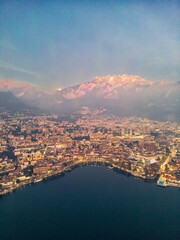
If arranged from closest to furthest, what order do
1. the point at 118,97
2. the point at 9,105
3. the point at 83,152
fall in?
the point at 83,152, the point at 9,105, the point at 118,97

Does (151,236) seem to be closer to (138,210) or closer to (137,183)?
(138,210)

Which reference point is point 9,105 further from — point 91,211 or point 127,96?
point 91,211

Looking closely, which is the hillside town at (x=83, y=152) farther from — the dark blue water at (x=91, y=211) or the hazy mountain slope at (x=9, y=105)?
the hazy mountain slope at (x=9, y=105)

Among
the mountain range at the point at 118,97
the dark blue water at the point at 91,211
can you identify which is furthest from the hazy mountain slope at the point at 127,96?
the dark blue water at the point at 91,211

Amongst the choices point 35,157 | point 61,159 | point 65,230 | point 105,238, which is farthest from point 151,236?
point 35,157

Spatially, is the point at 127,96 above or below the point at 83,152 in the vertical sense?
above

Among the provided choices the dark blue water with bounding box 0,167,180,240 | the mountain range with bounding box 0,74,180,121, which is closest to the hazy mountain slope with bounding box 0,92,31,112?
the mountain range with bounding box 0,74,180,121

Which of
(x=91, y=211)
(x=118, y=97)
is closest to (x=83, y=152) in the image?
(x=91, y=211)
